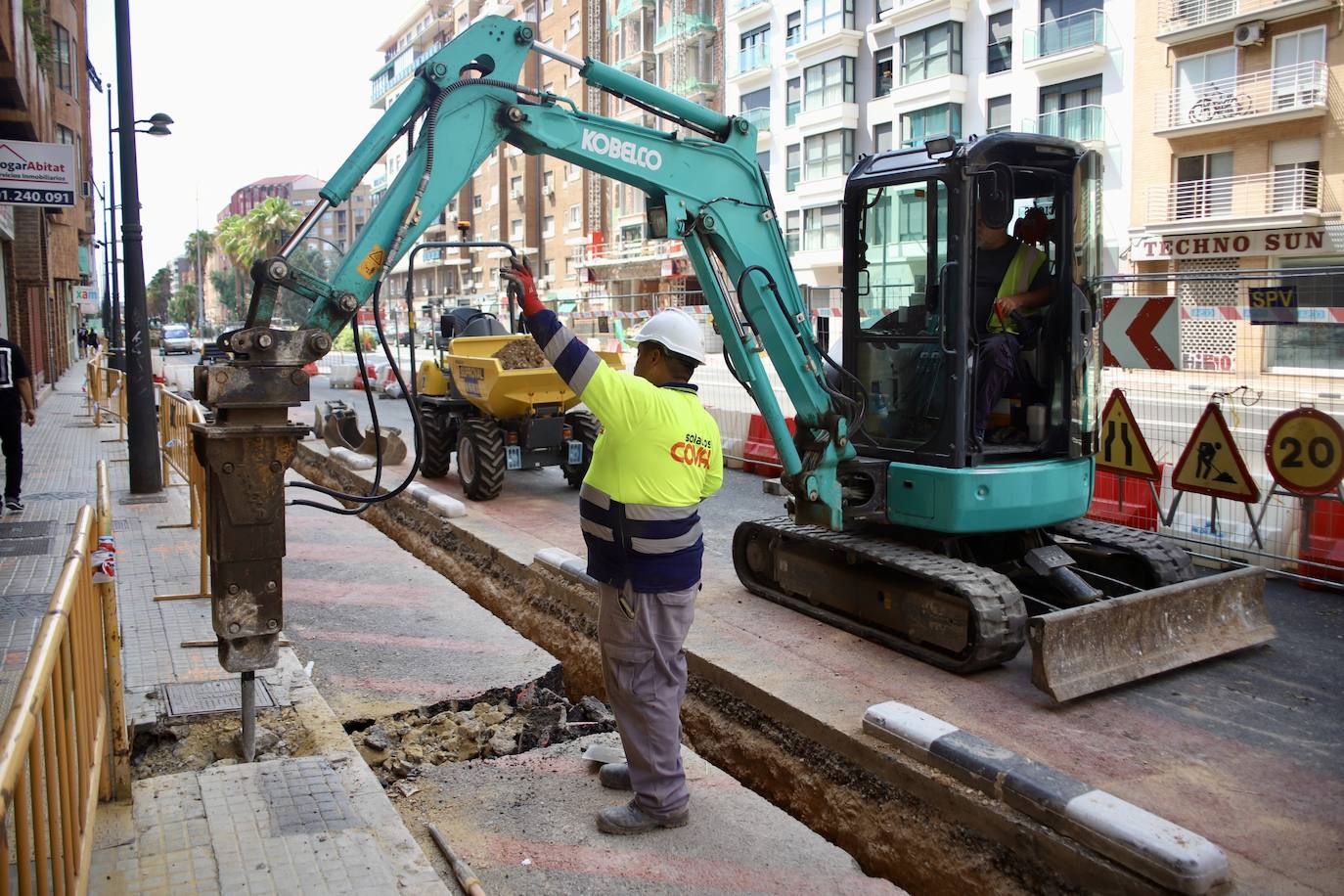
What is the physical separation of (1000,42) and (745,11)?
1405 centimetres

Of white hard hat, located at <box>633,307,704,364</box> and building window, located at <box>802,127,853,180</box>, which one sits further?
building window, located at <box>802,127,853,180</box>

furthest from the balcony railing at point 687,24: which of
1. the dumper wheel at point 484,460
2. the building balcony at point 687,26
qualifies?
the dumper wheel at point 484,460

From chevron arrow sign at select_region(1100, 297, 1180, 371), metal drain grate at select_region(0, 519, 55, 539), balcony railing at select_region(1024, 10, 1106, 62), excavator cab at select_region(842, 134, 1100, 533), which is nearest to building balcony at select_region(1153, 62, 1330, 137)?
balcony railing at select_region(1024, 10, 1106, 62)

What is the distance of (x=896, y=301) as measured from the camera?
22.1 ft

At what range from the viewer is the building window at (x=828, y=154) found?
1543 inches

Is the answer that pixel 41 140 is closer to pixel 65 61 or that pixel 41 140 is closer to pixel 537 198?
pixel 65 61

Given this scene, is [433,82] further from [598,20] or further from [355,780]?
[598,20]

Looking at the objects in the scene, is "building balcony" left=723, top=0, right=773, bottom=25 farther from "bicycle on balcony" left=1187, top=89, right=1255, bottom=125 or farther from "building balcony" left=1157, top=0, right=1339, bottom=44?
"bicycle on balcony" left=1187, top=89, right=1255, bottom=125

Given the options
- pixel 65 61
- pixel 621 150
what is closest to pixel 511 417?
pixel 621 150

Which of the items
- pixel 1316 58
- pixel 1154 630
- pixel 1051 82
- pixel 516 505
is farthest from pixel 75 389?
pixel 1316 58

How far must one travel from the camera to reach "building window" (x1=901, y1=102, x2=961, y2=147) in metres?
34.5

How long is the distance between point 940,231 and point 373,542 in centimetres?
586

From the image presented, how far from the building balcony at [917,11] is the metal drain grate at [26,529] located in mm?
31533

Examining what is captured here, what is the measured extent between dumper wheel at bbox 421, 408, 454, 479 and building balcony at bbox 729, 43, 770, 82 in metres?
34.0
